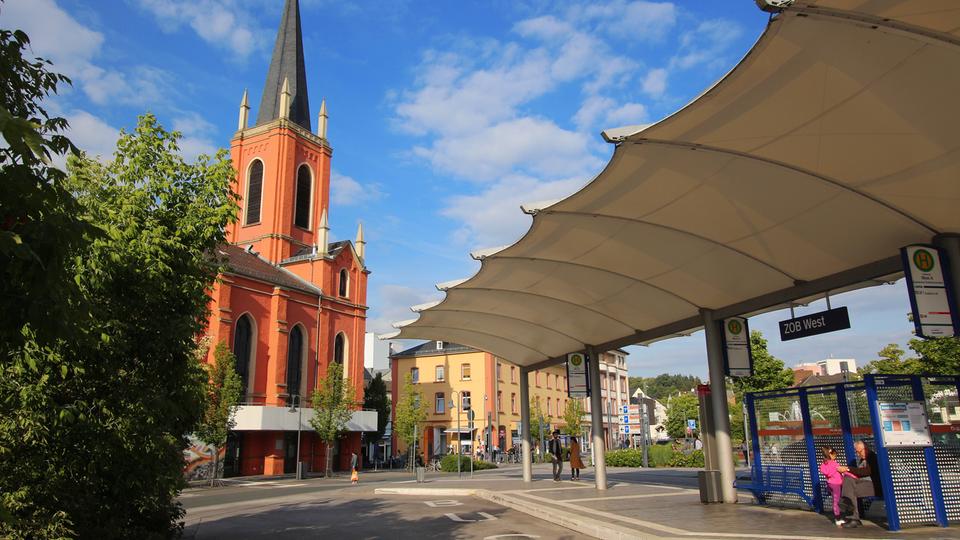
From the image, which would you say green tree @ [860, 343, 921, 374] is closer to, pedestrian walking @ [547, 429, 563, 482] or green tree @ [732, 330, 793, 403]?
green tree @ [732, 330, 793, 403]

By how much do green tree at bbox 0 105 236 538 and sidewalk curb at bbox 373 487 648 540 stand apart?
20.9 feet

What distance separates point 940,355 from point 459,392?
38663 mm

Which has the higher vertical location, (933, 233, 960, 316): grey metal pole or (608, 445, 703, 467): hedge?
(933, 233, 960, 316): grey metal pole

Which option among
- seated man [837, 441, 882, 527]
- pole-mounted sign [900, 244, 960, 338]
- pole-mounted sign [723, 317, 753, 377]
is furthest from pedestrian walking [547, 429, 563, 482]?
pole-mounted sign [900, 244, 960, 338]

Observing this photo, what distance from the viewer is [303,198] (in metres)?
56.9

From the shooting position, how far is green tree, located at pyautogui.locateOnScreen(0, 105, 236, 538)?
6887 millimetres

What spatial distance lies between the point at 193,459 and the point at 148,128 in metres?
29.0

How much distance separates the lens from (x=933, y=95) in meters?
6.36

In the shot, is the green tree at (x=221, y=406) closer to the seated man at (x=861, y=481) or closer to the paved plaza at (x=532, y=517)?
the paved plaza at (x=532, y=517)

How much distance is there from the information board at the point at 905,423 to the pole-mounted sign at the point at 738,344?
3.64 metres

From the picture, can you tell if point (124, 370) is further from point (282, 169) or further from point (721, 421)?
point (282, 169)

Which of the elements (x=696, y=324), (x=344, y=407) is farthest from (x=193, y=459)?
(x=696, y=324)

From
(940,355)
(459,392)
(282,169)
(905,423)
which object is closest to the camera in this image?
(905,423)

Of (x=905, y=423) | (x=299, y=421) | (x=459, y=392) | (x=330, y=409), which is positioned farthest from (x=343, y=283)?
(x=905, y=423)
